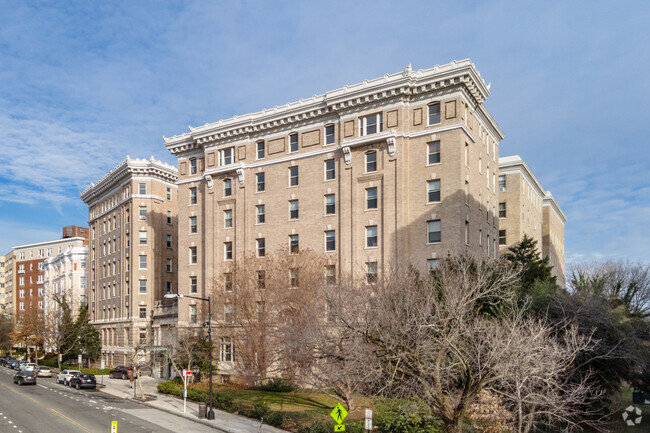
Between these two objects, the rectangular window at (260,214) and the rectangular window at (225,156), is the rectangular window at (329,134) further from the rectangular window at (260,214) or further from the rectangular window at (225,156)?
the rectangular window at (225,156)

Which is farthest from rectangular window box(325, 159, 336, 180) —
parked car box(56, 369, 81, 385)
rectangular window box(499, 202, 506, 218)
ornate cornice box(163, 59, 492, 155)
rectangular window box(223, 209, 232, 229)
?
parked car box(56, 369, 81, 385)

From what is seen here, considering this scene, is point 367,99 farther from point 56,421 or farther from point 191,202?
point 56,421

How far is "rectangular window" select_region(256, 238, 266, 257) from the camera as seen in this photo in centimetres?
5405

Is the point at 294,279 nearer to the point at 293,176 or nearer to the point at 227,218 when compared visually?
the point at 293,176

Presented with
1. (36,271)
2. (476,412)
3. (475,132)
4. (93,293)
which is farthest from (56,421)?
(36,271)

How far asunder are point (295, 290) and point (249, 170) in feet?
57.0

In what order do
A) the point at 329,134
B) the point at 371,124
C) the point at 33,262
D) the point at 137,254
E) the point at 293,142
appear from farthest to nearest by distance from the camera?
the point at 33,262 → the point at 137,254 → the point at 293,142 → the point at 329,134 → the point at 371,124

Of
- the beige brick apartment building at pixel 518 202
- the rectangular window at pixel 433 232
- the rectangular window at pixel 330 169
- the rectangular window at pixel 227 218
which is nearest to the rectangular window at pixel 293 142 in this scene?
the rectangular window at pixel 330 169

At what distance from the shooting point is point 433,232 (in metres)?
44.7

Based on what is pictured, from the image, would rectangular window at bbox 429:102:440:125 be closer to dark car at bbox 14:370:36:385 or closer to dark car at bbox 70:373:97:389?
dark car at bbox 70:373:97:389

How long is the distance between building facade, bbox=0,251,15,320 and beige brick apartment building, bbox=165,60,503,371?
121m

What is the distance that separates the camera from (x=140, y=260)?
239 feet

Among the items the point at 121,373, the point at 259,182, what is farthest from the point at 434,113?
the point at 121,373

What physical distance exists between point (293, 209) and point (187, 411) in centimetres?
2044
